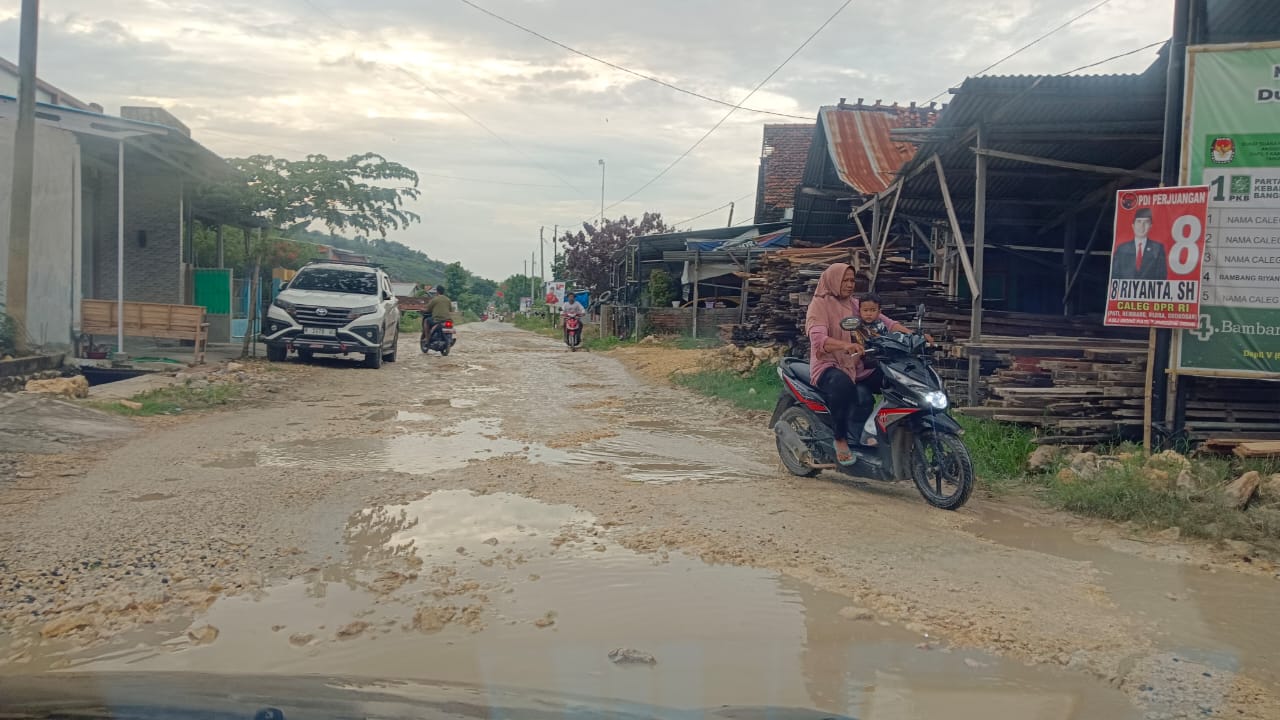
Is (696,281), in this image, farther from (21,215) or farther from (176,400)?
(176,400)

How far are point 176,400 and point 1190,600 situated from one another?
9.64m

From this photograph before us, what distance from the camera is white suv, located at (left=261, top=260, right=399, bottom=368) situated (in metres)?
15.7

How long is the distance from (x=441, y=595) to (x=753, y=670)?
1.45 meters

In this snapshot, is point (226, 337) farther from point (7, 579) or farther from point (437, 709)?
point (437, 709)

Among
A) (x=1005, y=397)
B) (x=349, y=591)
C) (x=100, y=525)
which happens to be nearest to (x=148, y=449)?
(x=100, y=525)

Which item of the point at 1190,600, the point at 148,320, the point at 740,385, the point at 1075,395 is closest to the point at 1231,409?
the point at 1075,395

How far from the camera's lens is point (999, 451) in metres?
7.52

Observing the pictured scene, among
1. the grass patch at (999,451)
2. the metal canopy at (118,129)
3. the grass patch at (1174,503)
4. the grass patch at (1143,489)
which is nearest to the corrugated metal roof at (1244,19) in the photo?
the grass patch at (999,451)

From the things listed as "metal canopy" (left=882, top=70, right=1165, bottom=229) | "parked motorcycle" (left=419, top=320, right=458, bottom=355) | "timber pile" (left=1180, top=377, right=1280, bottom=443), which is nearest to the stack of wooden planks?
"timber pile" (left=1180, top=377, right=1280, bottom=443)

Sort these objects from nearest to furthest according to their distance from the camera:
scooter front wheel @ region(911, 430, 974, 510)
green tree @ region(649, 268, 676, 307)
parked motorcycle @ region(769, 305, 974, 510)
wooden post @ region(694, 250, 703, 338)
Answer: scooter front wheel @ region(911, 430, 974, 510)
parked motorcycle @ region(769, 305, 974, 510)
wooden post @ region(694, 250, 703, 338)
green tree @ region(649, 268, 676, 307)

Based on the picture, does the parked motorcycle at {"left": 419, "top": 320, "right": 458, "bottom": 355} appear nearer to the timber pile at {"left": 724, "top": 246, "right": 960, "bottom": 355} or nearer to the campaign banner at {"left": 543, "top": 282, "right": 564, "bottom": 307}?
the timber pile at {"left": 724, "top": 246, "right": 960, "bottom": 355}

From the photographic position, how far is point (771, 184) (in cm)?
2856

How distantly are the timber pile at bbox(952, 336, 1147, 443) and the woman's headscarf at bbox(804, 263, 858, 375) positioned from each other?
5.24 ft

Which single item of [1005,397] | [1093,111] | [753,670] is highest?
[1093,111]
